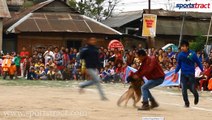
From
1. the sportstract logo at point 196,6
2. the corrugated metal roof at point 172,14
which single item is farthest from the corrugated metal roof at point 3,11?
the corrugated metal roof at point 172,14

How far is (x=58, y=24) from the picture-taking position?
1496 inches

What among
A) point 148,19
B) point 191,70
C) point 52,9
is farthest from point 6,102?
point 52,9

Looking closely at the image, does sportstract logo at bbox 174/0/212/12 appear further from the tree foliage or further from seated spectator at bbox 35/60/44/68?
seated spectator at bbox 35/60/44/68

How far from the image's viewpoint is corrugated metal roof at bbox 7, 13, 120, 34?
36188 millimetres

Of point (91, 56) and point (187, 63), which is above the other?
point (91, 56)

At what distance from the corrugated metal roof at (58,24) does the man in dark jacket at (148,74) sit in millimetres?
22323

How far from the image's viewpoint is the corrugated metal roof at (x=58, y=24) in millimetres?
36188

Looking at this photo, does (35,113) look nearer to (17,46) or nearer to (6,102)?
(6,102)

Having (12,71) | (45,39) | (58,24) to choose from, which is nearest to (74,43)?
(58,24)

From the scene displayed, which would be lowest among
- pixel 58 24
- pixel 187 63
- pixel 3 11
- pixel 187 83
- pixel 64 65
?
pixel 64 65

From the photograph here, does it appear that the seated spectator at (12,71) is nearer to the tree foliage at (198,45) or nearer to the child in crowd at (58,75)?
the child in crowd at (58,75)

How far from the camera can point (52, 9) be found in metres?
40.5

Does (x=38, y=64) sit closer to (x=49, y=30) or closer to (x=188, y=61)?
(x=49, y=30)

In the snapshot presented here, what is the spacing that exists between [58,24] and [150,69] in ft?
80.8
